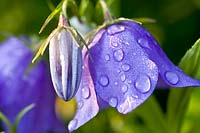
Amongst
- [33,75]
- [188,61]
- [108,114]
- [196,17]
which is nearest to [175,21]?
[196,17]

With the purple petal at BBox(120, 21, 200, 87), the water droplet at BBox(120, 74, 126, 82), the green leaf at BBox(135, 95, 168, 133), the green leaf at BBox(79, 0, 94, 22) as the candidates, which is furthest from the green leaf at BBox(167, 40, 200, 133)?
the green leaf at BBox(79, 0, 94, 22)

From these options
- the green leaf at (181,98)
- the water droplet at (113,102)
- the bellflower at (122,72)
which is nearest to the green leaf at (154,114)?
the green leaf at (181,98)

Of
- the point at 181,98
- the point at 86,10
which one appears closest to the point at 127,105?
the point at 181,98

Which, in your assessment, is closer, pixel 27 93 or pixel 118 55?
pixel 118 55

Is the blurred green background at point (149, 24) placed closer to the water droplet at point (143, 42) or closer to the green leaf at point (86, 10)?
the green leaf at point (86, 10)

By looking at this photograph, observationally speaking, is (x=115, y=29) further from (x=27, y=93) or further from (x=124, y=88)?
(x=27, y=93)

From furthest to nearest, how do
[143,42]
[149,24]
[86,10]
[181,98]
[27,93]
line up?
[149,24] → [27,93] → [86,10] → [181,98] → [143,42]

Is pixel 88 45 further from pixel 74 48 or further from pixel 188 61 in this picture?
pixel 188 61
